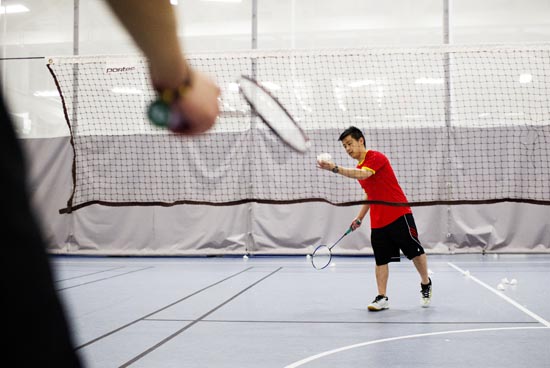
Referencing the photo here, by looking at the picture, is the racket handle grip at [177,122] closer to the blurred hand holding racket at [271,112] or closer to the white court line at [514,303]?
the blurred hand holding racket at [271,112]

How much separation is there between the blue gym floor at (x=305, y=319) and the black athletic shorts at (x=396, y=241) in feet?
1.61

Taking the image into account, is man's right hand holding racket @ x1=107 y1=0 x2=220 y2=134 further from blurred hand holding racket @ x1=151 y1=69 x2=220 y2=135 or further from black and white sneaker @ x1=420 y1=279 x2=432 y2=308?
black and white sneaker @ x1=420 y1=279 x2=432 y2=308

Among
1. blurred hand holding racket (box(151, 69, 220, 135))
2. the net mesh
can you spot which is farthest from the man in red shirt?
the net mesh

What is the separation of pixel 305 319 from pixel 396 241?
3.75 feet

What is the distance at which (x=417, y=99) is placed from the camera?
11.0m

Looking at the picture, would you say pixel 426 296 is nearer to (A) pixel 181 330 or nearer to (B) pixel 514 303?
(B) pixel 514 303

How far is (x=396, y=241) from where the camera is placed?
5285 millimetres

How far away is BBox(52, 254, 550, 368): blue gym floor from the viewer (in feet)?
11.7

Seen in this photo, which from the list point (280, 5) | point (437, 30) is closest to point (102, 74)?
point (280, 5)

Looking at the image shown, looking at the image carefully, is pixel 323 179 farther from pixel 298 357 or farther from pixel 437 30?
pixel 298 357

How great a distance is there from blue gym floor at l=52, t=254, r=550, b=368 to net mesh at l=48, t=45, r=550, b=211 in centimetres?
242

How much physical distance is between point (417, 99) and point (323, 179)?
2370 millimetres

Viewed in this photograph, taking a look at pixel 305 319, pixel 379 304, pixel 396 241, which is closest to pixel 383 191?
pixel 396 241

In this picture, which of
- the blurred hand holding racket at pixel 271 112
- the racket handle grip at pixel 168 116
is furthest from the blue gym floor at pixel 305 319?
the blurred hand holding racket at pixel 271 112
